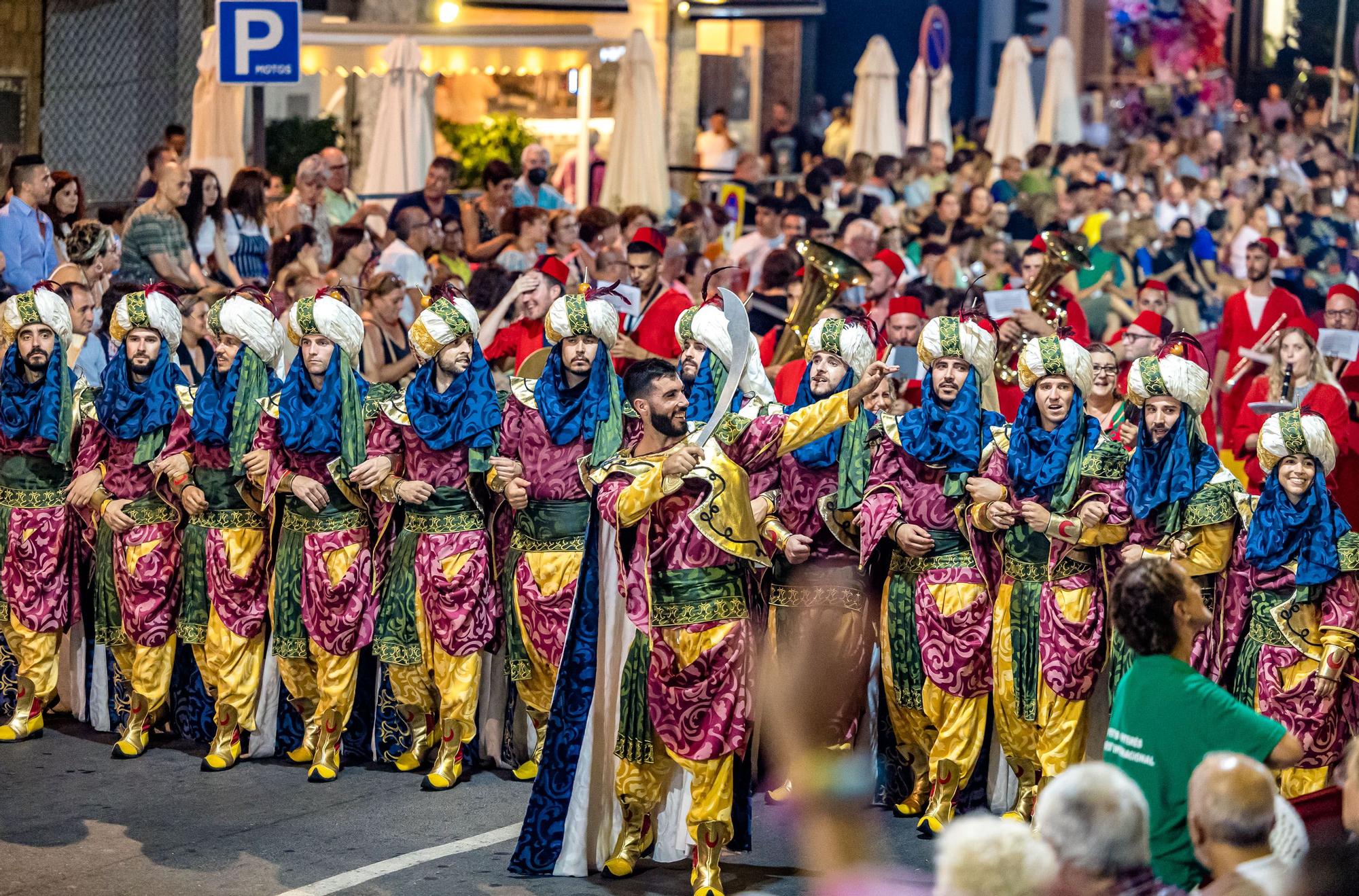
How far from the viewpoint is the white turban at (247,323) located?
8570mm

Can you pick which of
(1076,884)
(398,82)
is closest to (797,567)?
(1076,884)

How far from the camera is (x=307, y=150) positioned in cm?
1903

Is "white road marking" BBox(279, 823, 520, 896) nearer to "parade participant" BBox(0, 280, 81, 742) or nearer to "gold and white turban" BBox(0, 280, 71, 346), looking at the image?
"parade participant" BBox(0, 280, 81, 742)

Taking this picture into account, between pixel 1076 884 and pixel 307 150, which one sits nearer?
pixel 1076 884

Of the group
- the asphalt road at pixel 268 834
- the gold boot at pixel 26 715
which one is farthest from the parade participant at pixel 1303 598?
the gold boot at pixel 26 715

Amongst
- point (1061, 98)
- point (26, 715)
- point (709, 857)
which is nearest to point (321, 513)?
point (26, 715)

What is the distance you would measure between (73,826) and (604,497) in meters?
2.60

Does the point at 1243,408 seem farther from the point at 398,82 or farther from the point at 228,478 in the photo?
the point at 398,82

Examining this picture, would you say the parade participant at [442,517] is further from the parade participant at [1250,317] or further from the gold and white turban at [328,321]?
the parade participant at [1250,317]

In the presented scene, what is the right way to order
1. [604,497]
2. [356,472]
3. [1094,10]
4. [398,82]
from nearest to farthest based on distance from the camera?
1. [604,497]
2. [356,472]
3. [398,82]
4. [1094,10]

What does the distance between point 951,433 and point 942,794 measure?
144cm

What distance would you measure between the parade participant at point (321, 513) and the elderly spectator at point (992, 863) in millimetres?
4977

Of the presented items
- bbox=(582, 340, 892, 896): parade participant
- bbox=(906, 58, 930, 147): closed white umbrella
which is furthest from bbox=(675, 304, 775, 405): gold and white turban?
bbox=(906, 58, 930, 147): closed white umbrella

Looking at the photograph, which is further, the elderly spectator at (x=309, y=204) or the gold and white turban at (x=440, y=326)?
the elderly spectator at (x=309, y=204)
